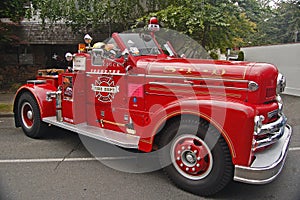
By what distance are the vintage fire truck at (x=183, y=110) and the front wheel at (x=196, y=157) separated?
0.04 ft

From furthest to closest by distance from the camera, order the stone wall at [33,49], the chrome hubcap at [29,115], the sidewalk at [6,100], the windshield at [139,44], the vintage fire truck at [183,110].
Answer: the stone wall at [33,49], the sidewalk at [6,100], the chrome hubcap at [29,115], the windshield at [139,44], the vintage fire truck at [183,110]

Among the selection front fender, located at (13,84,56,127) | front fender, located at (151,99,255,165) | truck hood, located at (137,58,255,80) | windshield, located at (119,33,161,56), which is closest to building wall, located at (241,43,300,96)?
windshield, located at (119,33,161,56)

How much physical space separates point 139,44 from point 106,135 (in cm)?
153

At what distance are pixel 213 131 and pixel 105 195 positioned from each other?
1.44 m

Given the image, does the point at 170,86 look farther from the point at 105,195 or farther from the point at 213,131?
the point at 105,195

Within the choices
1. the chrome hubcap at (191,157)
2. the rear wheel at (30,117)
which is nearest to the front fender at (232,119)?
the chrome hubcap at (191,157)

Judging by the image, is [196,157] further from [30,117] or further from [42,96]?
[30,117]

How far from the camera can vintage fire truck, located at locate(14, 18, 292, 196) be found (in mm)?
2984

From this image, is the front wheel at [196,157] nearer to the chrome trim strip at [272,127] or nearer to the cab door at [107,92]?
the chrome trim strip at [272,127]

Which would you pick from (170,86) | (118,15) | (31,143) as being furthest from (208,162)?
(118,15)

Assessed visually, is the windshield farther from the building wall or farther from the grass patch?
the building wall

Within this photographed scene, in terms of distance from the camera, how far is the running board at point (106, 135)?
374 centimetres

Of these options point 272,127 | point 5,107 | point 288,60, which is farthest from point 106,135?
point 288,60

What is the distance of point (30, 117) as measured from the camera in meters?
5.31
